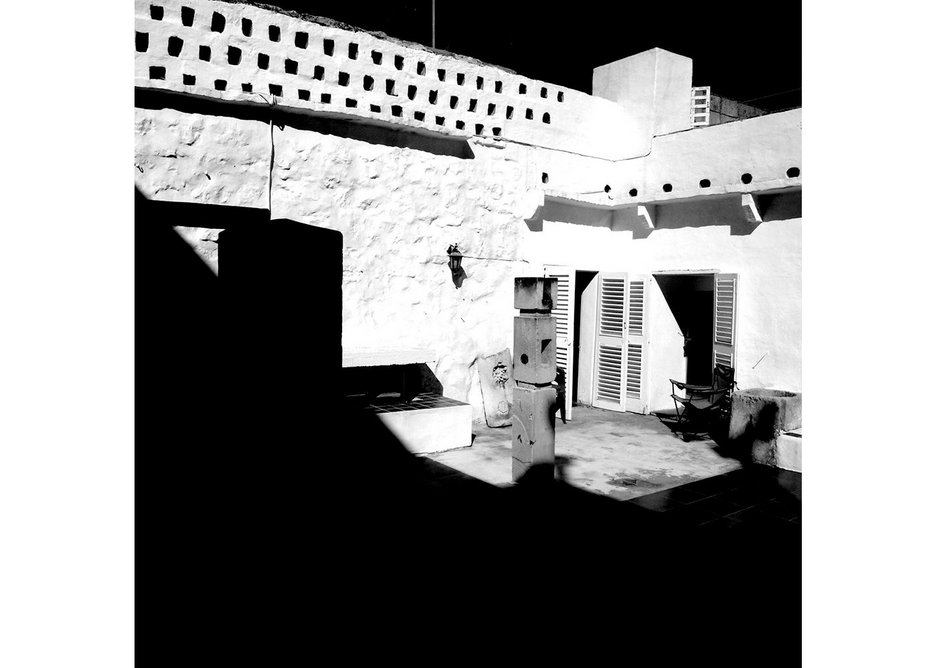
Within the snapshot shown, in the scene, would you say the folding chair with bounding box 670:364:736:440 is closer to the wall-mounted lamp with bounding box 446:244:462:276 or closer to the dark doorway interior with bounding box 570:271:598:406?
the dark doorway interior with bounding box 570:271:598:406

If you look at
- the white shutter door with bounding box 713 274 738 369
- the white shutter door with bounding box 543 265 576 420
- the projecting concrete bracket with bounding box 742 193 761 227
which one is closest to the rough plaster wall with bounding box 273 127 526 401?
the white shutter door with bounding box 543 265 576 420

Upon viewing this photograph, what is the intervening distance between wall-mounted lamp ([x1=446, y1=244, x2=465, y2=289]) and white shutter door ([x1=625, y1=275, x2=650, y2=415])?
2792mm

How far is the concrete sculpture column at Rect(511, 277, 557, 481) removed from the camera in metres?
6.12

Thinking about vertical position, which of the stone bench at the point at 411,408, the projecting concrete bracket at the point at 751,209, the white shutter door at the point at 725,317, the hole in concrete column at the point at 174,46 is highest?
the hole in concrete column at the point at 174,46

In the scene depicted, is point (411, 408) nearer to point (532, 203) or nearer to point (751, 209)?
point (532, 203)

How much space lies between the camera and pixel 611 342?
10.4 m

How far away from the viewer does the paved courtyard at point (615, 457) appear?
6.65m

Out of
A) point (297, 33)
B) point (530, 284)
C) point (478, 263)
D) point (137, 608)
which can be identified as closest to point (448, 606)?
point (137, 608)

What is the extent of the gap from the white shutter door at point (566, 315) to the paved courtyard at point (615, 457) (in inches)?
26.1

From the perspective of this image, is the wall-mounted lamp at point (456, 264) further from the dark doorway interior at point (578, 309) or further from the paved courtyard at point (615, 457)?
the dark doorway interior at point (578, 309)

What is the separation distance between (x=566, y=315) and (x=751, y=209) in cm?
280

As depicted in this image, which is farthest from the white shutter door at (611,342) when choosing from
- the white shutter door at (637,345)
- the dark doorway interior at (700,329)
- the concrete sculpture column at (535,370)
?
the concrete sculpture column at (535,370)

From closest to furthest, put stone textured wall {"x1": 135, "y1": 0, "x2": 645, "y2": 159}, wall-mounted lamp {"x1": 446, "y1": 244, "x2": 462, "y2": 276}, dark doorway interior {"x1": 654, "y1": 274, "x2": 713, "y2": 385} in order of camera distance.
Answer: stone textured wall {"x1": 135, "y1": 0, "x2": 645, "y2": 159}
wall-mounted lamp {"x1": 446, "y1": 244, "x2": 462, "y2": 276}
dark doorway interior {"x1": 654, "y1": 274, "x2": 713, "y2": 385}

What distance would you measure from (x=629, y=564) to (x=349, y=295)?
15.5 feet
